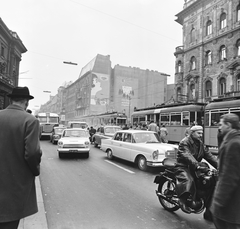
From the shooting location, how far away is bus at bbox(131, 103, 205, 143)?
16594 millimetres

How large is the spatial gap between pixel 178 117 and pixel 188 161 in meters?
14.3

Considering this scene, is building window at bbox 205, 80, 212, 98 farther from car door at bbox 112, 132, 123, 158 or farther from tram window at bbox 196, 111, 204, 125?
car door at bbox 112, 132, 123, 158

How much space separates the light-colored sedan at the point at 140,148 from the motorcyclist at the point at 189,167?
12.1ft

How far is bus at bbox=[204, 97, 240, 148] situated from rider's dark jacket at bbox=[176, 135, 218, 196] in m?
10.7

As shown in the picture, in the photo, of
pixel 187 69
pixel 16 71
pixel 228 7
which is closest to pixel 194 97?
pixel 187 69

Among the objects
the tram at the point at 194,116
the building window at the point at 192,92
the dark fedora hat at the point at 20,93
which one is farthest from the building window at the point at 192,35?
the dark fedora hat at the point at 20,93

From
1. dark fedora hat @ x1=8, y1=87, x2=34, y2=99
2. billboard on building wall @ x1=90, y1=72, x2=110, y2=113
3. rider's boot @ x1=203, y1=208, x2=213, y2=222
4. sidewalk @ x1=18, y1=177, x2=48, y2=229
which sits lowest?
sidewalk @ x1=18, y1=177, x2=48, y2=229

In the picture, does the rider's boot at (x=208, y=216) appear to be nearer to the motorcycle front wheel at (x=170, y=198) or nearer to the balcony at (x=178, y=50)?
the motorcycle front wheel at (x=170, y=198)

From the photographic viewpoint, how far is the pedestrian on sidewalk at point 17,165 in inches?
84.5

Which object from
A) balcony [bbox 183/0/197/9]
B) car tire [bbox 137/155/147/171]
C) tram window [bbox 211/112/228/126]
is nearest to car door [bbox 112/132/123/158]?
car tire [bbox 137/155/147/171]

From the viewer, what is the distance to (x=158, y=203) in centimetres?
482

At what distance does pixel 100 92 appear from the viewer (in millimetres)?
58625

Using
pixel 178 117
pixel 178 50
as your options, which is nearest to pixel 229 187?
pixel 178 117

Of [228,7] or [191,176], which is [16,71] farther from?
[191,176]
